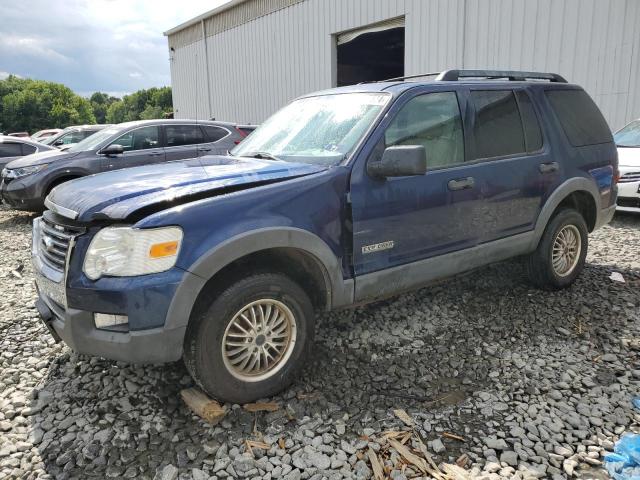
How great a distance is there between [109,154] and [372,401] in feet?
22.9

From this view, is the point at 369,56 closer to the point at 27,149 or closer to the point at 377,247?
the point at 27,149

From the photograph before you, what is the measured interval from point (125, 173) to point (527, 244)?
3.33 m

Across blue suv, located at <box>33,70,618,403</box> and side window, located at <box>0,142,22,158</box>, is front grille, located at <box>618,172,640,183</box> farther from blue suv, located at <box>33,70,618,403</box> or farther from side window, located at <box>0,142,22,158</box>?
side window, located at <box>0,142,22,158</box>

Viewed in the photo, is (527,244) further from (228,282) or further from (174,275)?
(174,275)

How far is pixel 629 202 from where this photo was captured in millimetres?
7562

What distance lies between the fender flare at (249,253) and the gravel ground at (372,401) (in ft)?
2.14

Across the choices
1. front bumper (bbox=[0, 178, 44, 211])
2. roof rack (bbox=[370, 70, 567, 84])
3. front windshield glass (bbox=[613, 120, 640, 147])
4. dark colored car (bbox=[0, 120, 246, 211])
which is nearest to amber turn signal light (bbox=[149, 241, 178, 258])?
roof rack (bbox=[370, 70, 567, 84])

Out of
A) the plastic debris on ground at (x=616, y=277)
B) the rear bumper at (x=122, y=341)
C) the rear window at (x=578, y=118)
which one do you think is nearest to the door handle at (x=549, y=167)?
the rear window at (x=578, y=118)

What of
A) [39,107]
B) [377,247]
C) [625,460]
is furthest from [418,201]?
[39,107]

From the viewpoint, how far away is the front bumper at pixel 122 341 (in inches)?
99.3

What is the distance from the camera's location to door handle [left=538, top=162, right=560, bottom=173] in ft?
13.9

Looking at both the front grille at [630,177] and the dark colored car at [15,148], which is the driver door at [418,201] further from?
the dark colored car at [15,148]

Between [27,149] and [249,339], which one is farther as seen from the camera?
[27,149]

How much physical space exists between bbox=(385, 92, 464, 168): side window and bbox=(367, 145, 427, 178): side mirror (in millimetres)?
271
